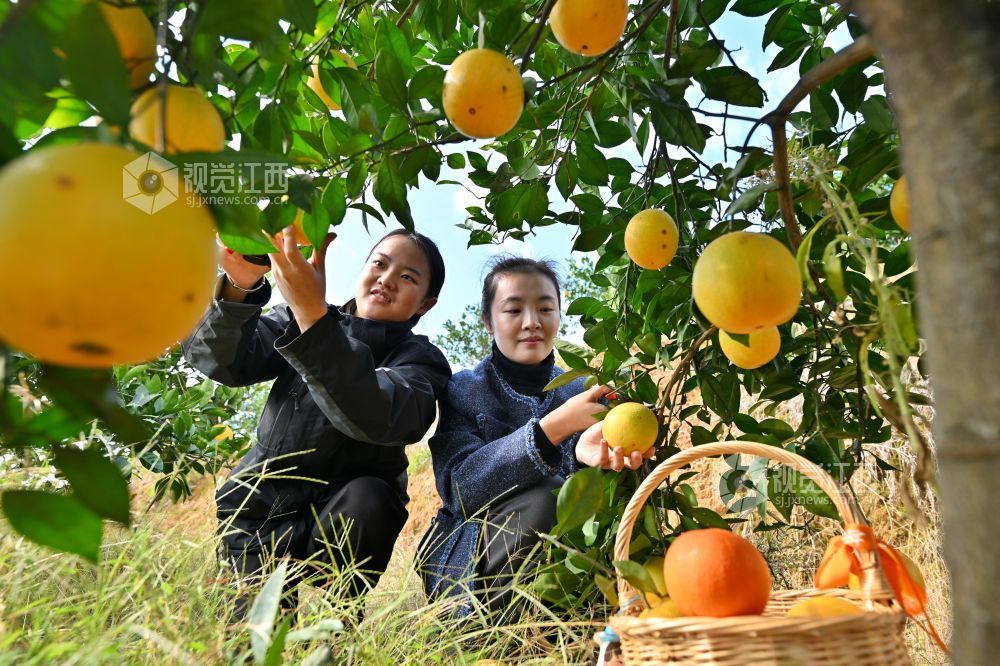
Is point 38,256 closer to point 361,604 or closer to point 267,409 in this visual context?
point 361,604

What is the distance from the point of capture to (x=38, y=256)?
22 cm

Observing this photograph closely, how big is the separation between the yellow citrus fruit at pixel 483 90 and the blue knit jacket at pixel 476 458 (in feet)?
2.59

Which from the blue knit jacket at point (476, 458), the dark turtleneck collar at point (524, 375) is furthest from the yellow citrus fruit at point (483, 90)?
the dark turtleneck collar at point (524, 375)

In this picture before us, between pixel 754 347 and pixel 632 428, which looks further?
pixel 632 428

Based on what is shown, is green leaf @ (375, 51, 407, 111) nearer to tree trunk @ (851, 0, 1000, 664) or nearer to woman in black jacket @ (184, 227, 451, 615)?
woman in black jacket @ (184, 227, 451, 615)

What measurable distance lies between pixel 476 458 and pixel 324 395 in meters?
0.40

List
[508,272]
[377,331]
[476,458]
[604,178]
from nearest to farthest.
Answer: [604,178] < [476,458] < [377,331] < [508,272]

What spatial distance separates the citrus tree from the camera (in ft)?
0.73

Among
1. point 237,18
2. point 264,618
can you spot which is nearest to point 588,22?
point 237,18

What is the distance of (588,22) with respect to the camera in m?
0.57

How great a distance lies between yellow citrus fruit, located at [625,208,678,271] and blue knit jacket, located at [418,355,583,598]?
632mm

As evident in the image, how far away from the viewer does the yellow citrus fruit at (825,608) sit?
2.05 feet

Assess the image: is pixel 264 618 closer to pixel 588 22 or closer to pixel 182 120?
pixel 182 120

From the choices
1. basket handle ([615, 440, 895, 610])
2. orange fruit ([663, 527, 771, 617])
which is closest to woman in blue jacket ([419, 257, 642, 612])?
basket handle ([615, 440, 895, 610])
